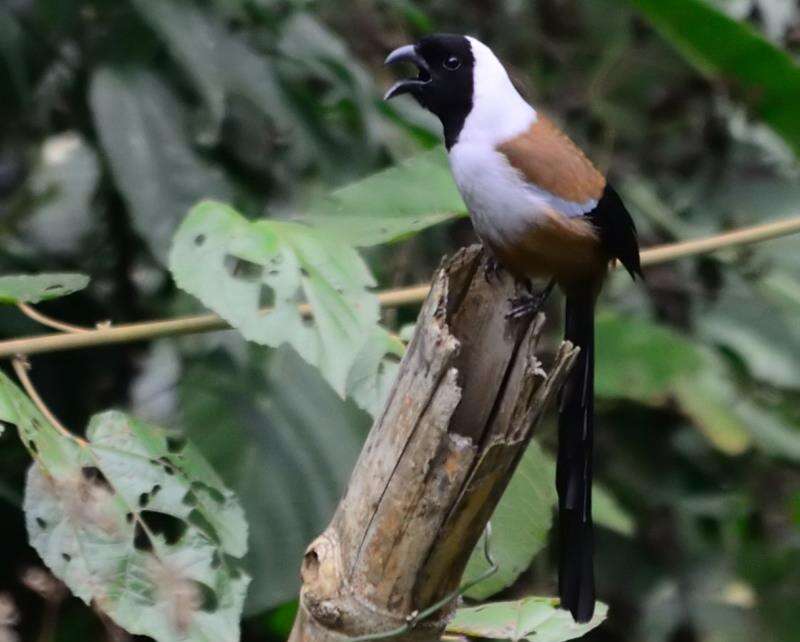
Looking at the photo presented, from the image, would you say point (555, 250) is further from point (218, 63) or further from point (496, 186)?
point (218, 63)

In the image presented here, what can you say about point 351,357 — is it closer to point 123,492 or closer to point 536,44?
point 123,492

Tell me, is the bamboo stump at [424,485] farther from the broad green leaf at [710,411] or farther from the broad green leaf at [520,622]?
the broad green leaf at [710,411]

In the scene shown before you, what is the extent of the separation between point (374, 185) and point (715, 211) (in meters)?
1.81

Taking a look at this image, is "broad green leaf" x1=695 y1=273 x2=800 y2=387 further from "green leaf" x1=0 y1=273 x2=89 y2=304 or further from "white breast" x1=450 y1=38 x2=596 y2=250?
"green leaf" x1=0 y1=273 x2=89 y2=304

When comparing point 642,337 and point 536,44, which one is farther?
point 536,44

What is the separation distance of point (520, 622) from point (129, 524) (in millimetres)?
469

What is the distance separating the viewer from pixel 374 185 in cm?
197

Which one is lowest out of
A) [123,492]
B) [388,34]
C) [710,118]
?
[710,118]

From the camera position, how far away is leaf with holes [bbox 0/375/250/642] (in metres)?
1.49

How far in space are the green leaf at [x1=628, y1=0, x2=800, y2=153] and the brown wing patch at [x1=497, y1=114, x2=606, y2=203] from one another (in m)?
1.07

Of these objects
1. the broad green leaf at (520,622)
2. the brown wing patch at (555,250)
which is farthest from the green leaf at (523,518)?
the brown wing patch at (555,250)

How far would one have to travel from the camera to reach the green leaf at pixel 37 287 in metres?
1.65

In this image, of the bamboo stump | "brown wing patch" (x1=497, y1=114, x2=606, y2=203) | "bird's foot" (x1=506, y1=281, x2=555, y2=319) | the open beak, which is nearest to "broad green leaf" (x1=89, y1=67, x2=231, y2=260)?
the open beak

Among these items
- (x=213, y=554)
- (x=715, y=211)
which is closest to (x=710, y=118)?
(x=715, y=211)
